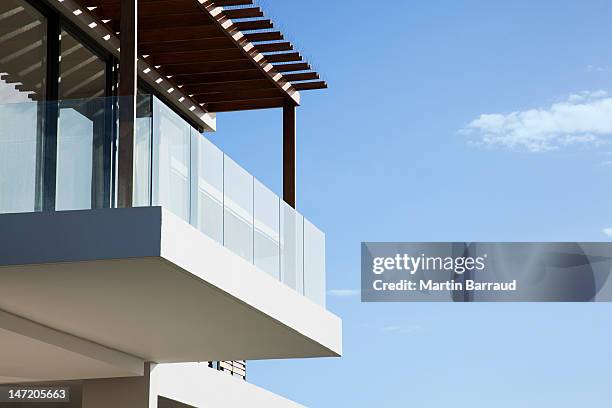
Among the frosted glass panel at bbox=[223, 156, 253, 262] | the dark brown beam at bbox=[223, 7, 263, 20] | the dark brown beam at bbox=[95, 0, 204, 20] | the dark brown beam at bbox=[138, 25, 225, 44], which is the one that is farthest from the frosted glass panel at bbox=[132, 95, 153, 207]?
the dark brown beam at bbox=[138, 25, 225, 44]

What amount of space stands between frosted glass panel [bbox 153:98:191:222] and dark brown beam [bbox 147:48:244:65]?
14.1 feet

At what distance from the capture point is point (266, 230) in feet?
51.5

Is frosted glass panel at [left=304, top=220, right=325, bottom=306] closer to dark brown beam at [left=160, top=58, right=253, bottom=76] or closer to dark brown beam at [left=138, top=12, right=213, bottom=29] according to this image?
dark brown beam at [left=160, top=58, right=253, bottom=76]

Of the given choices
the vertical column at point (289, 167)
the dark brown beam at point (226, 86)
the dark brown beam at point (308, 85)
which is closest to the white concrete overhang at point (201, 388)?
the vertical column at point (289, 167)

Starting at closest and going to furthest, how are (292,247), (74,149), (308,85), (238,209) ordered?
(74,149) < (238,209) < (292,247) < (308,85)

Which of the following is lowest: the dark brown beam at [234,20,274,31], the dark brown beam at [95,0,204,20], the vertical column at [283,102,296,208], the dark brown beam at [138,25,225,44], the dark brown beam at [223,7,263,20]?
the vertical column at [283,102,296,208]

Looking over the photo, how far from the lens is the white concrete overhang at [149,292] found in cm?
1156

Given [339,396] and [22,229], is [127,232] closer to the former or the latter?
[22,229]

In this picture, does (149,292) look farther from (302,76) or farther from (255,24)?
(302,76)

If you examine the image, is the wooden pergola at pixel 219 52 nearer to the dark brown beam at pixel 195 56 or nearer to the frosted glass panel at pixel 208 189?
the dark brown beam at pixel 195 56

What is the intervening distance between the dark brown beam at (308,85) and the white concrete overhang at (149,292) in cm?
345

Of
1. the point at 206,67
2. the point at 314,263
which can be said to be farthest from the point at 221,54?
the point at 314,263

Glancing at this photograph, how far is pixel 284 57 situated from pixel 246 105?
6.30 ft

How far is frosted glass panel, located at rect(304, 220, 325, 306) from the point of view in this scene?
17062 mm
